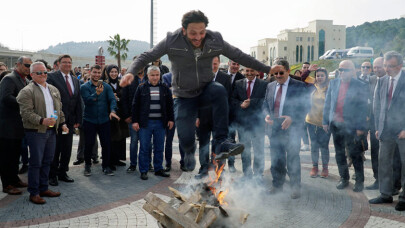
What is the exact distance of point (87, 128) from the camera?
7.00 metres

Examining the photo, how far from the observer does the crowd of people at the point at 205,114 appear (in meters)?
4.23

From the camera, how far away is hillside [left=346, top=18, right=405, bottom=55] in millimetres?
6738

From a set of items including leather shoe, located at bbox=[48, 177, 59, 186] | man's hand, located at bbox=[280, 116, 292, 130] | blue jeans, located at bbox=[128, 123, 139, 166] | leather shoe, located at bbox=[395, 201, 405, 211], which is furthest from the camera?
blue jeans, located at bbox=[128, 123, 139, 166]

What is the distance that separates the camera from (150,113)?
691 centimetres

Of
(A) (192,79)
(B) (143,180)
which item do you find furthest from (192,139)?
(B) (143,180)

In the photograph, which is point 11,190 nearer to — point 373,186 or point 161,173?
point 161,173

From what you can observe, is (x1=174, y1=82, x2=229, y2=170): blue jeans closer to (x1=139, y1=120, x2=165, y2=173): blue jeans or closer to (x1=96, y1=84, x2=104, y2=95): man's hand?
(x1=139, y1=120, x2=165, y2=173): blue jeans

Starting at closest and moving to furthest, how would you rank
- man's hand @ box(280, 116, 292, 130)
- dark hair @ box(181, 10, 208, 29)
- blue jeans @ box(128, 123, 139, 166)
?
dark hair @ box(181, 10, 208, 29)
man's hand @ box(280, 116, 292, 130)
blue jeans @ box(128, 123, 139, 166)

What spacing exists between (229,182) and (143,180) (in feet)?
8.18

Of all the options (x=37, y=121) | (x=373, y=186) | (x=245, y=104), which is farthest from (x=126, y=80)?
(x=373, y=186)

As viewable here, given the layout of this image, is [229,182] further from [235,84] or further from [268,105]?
[235,84]

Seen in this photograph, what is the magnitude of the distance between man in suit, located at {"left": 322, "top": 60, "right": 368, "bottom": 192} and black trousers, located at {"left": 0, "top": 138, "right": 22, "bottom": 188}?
18.6 ft

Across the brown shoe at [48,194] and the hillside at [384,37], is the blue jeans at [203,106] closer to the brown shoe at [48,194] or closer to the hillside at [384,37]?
A: the brown shoe at [48,194]

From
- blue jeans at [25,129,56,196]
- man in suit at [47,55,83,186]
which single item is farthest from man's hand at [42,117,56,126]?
man in suit at [47,55,83,186]
